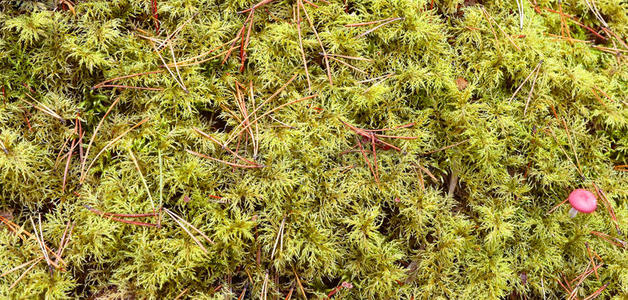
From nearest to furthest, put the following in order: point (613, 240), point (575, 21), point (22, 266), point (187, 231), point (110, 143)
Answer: point (22, 266) → point (187, 231) → point (110, 143) → point (613, 240) → point (575, 21)

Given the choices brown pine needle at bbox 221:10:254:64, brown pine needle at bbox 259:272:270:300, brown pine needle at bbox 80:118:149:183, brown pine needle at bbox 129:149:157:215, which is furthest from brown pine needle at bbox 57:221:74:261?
brown pine needle at bbox 221:10:254:64

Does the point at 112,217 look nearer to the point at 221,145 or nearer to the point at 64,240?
the point at 64,240

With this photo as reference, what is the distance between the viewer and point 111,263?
190cm

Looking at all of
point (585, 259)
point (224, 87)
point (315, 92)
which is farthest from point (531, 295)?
point (224, 87)

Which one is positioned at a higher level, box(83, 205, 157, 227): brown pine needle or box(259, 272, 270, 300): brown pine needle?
box(83, 205, 157, 227): brown pine needle

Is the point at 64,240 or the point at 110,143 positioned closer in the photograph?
the point at 64,240

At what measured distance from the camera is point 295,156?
2045 millimetres

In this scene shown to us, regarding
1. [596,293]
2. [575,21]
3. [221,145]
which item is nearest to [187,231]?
[221,145]

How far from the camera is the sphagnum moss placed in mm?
1912

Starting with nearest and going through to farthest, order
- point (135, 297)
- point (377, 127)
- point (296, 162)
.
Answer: point (135, 297) < point (296, 162) < point (377, 127)

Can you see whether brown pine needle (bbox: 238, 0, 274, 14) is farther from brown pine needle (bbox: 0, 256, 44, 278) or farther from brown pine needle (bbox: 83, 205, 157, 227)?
brown pine needle (bbox: 0, 256, 44, 278)

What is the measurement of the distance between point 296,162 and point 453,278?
103 cm

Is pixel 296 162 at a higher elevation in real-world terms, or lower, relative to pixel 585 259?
higher

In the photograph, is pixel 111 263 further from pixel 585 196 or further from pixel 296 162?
pixel 585 196
